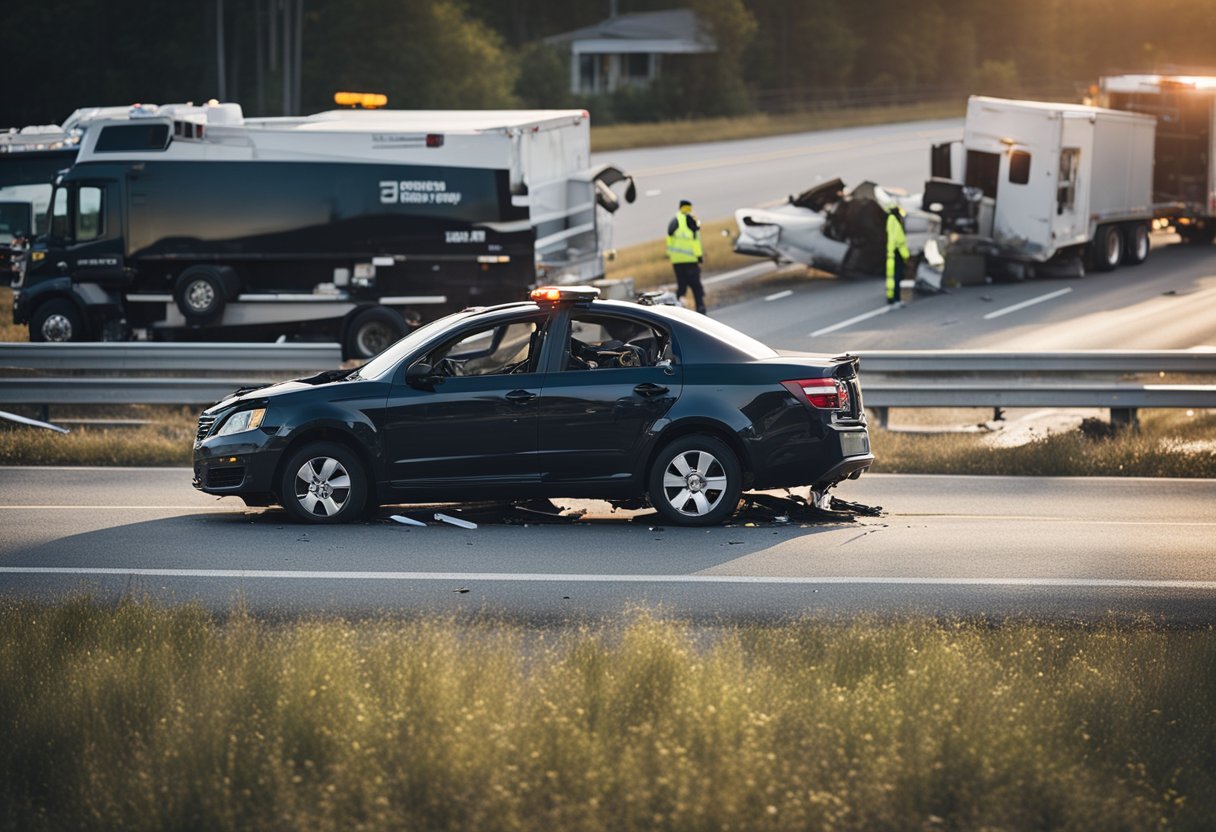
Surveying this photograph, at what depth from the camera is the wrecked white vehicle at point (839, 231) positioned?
2600 cm

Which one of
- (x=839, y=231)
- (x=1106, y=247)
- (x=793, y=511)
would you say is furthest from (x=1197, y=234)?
(x=793, y=511)

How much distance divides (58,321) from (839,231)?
12625 mm

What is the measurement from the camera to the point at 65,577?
30.3 ft

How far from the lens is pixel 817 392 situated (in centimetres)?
1042

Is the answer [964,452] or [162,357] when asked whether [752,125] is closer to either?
[162,357]

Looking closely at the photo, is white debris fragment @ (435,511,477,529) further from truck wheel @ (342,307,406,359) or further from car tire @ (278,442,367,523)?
truck wheel @ (342,307,406,359)

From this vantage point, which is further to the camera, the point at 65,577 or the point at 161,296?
the point at 161,296

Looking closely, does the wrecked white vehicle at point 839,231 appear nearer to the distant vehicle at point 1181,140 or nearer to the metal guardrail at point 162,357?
the distant vehicle at point 1181,140

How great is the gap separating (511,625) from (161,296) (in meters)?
13.7

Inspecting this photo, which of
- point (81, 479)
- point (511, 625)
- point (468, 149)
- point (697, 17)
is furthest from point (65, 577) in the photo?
point (697, 17)

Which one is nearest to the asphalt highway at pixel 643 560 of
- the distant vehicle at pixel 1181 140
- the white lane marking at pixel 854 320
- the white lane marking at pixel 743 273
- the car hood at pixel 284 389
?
the car hood at pixel 284 389

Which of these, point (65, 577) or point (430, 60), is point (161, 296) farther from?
point (430, 60)

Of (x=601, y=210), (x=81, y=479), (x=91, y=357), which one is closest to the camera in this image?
(x=81, y=479)

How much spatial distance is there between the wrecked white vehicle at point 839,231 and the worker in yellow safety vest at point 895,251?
0.90 meters
